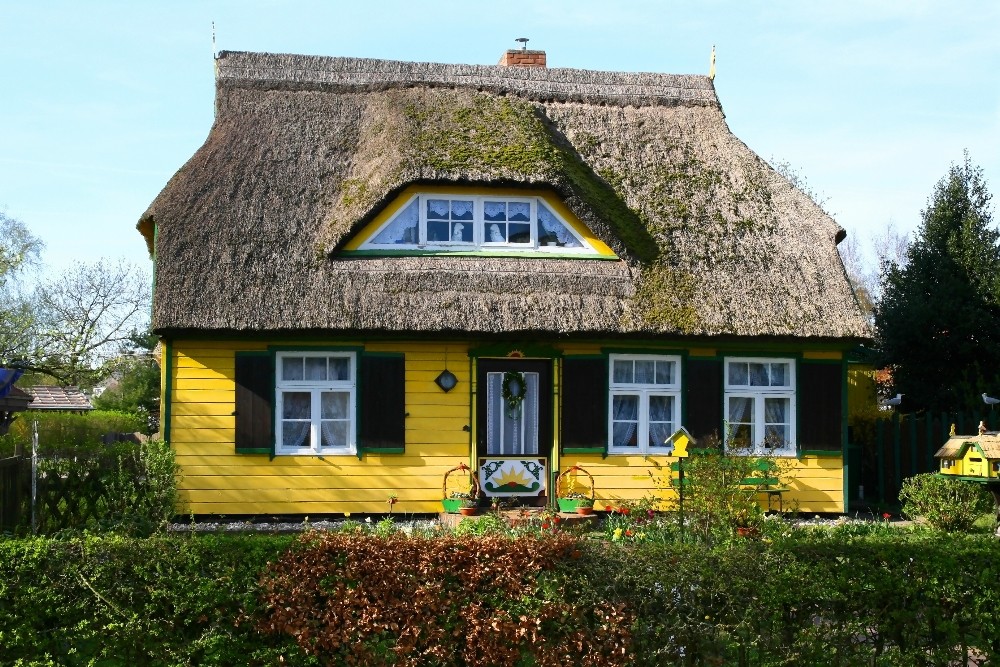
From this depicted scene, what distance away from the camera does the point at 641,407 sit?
588 inches

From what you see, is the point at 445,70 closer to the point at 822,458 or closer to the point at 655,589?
the point at 822,458

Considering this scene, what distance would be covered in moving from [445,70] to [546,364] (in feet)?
19.8

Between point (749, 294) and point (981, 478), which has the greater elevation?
point (749, 294)

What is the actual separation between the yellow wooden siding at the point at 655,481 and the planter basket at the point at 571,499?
8 centimetres

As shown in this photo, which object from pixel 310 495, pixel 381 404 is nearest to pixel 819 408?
pixel 381 404

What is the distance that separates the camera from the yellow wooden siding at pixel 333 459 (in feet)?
46.2

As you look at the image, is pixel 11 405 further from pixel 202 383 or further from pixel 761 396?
pixel 761 396

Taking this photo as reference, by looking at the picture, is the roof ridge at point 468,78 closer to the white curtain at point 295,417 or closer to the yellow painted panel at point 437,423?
the white curtain at point 295,417

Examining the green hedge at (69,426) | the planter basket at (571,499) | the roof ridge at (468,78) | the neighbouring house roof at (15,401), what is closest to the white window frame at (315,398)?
the planter basket at (571,499)

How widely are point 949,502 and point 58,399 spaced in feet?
117

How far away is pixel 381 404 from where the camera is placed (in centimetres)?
1434

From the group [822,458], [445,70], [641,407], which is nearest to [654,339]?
[641,407]

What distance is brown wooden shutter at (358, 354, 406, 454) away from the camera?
563 inches

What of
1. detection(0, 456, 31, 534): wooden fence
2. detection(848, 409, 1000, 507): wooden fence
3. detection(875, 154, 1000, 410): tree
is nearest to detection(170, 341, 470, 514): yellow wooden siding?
detection(0, 456, 31, 534): wooden fence
